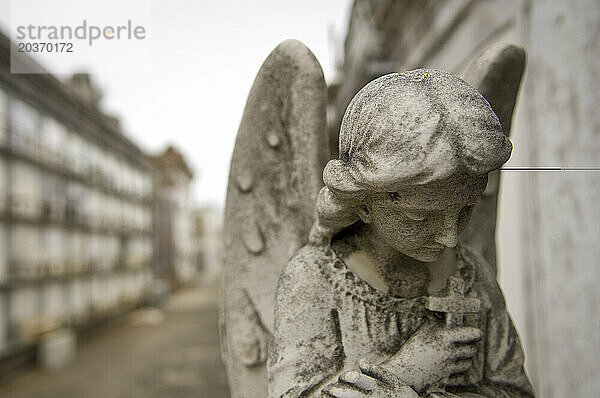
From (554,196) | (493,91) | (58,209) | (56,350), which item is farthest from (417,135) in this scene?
(58,209)

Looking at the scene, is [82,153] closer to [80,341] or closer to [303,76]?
[80,341]

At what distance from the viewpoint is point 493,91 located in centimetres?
148

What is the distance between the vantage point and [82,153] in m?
10.9

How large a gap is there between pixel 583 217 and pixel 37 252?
855 cm

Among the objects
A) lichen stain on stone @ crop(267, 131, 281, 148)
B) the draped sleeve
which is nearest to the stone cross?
the draped sleeve

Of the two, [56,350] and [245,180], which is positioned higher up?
[245,180]

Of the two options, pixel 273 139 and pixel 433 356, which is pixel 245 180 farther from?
pixel 433 356

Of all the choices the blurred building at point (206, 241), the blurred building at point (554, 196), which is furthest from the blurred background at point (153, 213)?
the blurred building at point (206, 241)

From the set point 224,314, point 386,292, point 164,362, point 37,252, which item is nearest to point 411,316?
point 386,292

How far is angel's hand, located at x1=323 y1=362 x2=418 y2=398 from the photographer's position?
104 centimetres

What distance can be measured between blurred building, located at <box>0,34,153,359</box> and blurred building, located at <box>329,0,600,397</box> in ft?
23.0

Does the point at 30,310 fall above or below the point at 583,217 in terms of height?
below

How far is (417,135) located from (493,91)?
681mm

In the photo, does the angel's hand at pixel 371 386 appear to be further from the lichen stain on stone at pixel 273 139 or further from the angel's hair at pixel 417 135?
the lichen stain on stone at pixel 273 139
